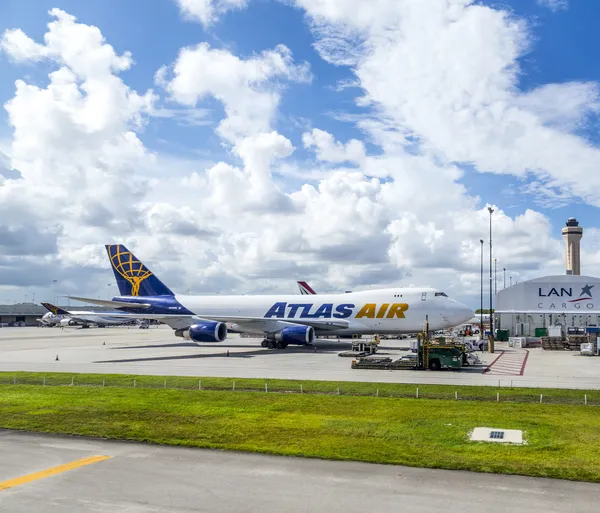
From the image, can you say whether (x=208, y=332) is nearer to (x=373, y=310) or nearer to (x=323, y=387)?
(x=373, y=310)

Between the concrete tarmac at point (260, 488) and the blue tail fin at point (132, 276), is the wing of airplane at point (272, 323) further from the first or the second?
the concrete tarmac at point (260, 488)

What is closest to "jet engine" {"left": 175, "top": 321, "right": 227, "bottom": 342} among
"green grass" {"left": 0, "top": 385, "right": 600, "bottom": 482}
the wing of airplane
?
the wing of airplane

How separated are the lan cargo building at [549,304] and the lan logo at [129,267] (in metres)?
48.4

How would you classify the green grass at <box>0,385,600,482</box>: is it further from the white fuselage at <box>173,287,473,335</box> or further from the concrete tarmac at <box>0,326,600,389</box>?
the white fuselage at <box>173,287,473,335</box>

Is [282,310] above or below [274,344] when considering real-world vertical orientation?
above

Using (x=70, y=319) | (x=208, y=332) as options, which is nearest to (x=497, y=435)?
(x=208, y=332)

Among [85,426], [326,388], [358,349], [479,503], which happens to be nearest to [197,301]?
[358,349]

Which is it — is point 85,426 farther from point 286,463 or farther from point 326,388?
point 326,388

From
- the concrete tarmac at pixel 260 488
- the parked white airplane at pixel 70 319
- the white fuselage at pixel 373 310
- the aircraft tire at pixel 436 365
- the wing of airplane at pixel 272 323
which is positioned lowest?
the concrete tarmac at pixel 260 488

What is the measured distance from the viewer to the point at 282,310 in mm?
58188

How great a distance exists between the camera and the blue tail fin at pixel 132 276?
63.1 metres

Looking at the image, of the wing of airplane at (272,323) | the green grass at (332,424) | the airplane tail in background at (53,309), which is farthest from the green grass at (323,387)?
the airplane tail in background at (53,309)

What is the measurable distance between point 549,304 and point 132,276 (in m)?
56.1

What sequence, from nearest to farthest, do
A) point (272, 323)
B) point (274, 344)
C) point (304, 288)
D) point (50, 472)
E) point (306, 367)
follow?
point (50, 472) < point (306, 367) < point (272, 323) < point (274, 344) < point (304, 288)
